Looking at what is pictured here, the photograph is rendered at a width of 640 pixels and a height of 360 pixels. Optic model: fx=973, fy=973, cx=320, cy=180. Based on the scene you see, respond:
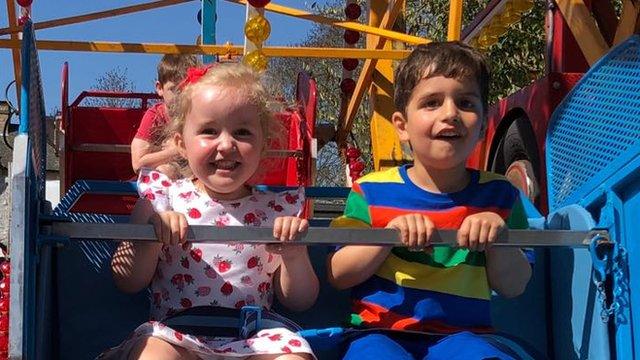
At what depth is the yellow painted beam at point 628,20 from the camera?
414 cm

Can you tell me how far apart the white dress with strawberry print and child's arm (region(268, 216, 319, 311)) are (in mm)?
42

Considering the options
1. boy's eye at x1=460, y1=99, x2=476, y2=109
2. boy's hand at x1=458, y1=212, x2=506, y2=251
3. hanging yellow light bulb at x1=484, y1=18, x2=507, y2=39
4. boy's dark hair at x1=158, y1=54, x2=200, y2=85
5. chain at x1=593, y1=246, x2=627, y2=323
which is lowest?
chain at x1=593, y1=246, x2=627, y2=323

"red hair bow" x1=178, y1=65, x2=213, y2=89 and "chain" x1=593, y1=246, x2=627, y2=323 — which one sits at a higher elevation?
"red hair bow" x1=178, y1=65, x2=213, y2=89

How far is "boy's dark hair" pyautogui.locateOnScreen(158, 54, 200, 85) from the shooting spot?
4.27 m

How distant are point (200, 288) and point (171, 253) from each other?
11 centimetres

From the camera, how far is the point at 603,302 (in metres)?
2.10

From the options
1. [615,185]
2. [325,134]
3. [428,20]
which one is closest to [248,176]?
[615,185]

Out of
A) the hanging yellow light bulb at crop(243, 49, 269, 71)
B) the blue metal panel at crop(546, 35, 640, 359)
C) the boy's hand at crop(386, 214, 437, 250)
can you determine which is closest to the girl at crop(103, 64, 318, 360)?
the boy's hand at crop(386, 214, 437, 250)

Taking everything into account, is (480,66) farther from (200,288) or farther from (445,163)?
(200,288)

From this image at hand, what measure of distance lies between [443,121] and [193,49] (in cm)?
183

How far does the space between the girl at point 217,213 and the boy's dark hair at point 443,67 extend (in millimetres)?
348

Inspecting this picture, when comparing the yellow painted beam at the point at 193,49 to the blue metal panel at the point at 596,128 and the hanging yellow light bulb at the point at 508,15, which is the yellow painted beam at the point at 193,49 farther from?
the blue metal panel at the point at 596,128

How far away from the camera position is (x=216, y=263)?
90.0 inches

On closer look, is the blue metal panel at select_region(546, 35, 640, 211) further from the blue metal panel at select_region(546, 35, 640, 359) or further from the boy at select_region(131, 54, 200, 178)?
the boy at select_region(131, 54, 200, 178)
